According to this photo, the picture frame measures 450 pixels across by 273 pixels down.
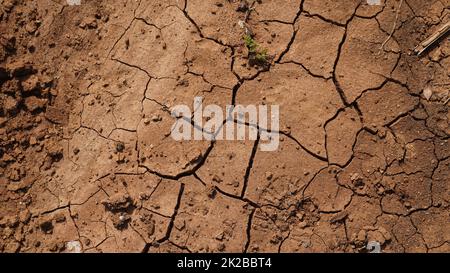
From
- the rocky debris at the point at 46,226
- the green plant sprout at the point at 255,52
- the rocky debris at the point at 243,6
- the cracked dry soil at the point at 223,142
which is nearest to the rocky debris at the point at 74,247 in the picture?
the cracked dry soil at the point at 223,142

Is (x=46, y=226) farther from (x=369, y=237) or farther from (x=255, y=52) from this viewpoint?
(x=369, y=237)

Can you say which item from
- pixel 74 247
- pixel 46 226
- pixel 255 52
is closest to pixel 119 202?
pixel 74 247

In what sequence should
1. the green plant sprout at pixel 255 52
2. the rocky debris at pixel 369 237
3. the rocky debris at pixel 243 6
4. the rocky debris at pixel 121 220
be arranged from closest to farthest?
the rocky debris at pixel 369 237
the rocky debris at pixel 121 220
the green plant sprout at pixel 255 52
the rocky debris at pixel 243 6

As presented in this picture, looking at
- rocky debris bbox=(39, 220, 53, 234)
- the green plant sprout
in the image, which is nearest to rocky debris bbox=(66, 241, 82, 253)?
rocky debris bbox=(39, 220, 53, 234)

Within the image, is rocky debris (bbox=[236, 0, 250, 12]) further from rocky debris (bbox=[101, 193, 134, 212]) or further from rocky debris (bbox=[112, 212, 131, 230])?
rocky debris (bbox=[112, 212, 131, 230])

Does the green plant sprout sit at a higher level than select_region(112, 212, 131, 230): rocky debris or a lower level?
higher

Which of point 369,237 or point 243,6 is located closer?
point 369,237

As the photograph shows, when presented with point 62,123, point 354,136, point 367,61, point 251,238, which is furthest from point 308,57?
point 62,123

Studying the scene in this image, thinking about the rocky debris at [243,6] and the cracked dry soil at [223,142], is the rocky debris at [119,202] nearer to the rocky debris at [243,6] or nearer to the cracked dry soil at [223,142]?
the cracked dry soil at [223,142]
